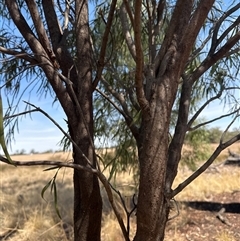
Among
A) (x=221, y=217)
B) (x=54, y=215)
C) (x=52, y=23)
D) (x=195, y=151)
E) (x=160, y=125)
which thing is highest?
(x=52, y=23)

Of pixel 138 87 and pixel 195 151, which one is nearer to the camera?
pixel 138 87

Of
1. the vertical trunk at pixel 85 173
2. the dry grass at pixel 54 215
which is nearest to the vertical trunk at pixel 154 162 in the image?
the vertical trunk at pixel 85 173

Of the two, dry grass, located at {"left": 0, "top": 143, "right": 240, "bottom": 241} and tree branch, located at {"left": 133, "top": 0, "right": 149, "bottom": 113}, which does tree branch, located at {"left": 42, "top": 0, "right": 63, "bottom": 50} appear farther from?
dry grass, located at {"left": 0, "top": 143, "right": 240, "bottom": 241}

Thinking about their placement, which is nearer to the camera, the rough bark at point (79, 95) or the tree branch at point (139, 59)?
the tree branch at point (139, 59)

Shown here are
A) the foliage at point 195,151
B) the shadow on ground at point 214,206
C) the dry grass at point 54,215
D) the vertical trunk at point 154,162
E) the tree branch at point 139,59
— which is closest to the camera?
the tree branch at point 139,59

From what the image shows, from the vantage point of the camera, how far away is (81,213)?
8.18ft

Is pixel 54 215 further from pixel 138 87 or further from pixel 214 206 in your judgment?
pixel 138 87

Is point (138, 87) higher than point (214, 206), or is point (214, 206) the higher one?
point (138, 87)

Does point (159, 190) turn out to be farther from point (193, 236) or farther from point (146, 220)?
point (193, 236)

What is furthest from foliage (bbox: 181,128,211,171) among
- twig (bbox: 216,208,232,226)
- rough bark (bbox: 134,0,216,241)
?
rough bark (bbox: 134,0,216,241)

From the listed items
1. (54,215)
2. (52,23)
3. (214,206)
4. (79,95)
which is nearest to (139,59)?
(79,95)

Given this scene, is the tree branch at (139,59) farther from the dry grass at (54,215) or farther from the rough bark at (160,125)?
the dry grass at (54,215)

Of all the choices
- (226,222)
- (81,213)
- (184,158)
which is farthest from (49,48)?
(184,158)

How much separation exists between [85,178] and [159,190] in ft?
1.85
